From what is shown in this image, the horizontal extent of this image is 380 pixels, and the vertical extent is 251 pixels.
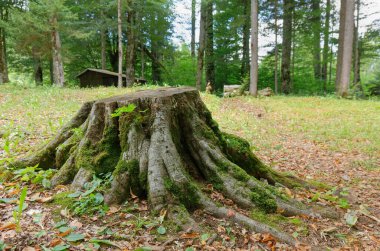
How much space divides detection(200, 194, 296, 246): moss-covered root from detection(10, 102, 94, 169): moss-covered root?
2300mm

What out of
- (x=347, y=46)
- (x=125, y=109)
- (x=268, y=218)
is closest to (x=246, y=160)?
(x=268, y=218)

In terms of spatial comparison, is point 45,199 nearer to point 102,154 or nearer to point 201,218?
point 102,154

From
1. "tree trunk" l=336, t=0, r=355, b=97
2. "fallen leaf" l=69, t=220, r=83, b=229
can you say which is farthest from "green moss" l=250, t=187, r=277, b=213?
"tree trunk" l=336, t=0, r=355, b=97

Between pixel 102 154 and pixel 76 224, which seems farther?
pixel 102 154

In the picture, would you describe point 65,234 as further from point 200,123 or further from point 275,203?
point 275,203

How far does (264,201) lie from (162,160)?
4.21ft

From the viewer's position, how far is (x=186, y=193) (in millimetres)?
3023

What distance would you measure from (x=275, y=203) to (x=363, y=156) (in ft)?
15.2

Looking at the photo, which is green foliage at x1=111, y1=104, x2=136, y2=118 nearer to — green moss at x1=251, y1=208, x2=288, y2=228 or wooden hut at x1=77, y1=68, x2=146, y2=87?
green moss at x1=251, y1=208, x2=288, y2=228

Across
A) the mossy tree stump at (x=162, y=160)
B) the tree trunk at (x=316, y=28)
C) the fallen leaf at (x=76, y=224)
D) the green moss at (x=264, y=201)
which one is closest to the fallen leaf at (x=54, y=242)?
the fallen leaf at (x=76, y=224)

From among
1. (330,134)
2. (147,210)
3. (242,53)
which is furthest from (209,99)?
(242,53)

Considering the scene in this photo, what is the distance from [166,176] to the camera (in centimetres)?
304

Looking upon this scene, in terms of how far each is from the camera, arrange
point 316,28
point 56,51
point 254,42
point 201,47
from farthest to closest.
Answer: point 316,28
point 56,51
point 201,47
point 254,42

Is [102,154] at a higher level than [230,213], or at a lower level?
higher
